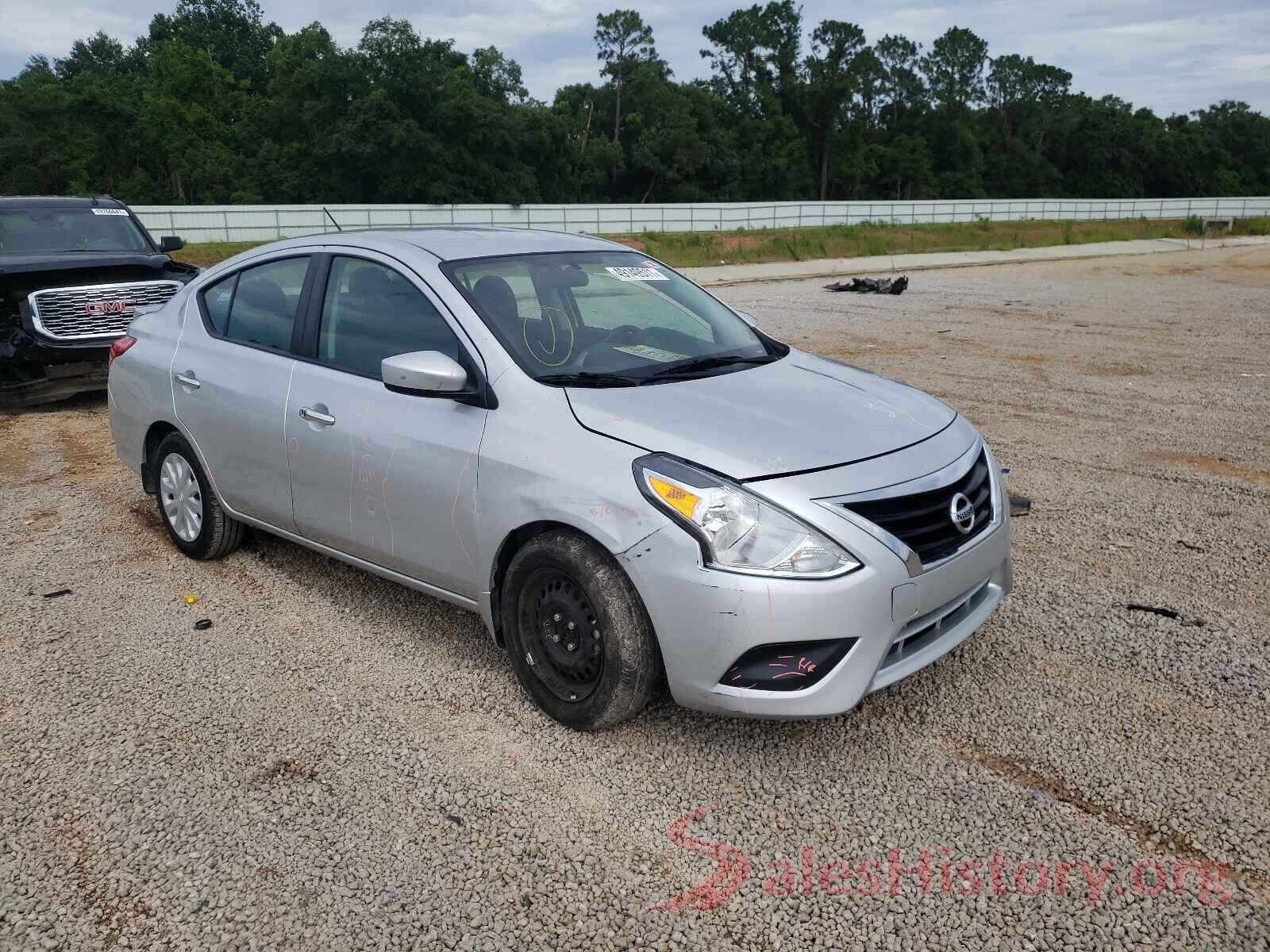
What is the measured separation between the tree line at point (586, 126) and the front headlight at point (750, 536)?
53.6 meters

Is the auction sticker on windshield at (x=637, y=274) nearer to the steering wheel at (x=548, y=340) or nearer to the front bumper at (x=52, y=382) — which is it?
the steering wheel at (x=548, y=340)

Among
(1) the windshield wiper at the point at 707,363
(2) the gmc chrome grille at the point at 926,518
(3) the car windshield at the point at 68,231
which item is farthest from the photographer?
(3) the car windshield at the point at 68,231

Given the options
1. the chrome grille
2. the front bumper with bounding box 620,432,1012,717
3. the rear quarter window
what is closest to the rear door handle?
the rear quarter window

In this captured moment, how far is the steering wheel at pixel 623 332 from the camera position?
13.9 ft

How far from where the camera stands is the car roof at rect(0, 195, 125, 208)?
10.5 metres

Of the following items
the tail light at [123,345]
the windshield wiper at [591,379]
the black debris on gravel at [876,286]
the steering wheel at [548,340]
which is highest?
the steering wheel at [548,340]

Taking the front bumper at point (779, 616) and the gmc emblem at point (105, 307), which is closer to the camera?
the front bumper at point (779, 616)

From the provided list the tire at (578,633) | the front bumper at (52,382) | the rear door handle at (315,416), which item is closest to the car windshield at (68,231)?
the front bumper at (52,382)

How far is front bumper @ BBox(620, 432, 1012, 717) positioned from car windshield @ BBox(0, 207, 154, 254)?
9.20 meters

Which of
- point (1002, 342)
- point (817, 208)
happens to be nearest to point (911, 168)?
point (817, 208)

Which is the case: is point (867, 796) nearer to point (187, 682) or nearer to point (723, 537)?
point (723, 537)

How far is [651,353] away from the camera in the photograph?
A: 421cm

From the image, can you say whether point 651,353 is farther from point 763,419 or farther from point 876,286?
point 876,286

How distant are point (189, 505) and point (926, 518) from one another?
12.4ft
